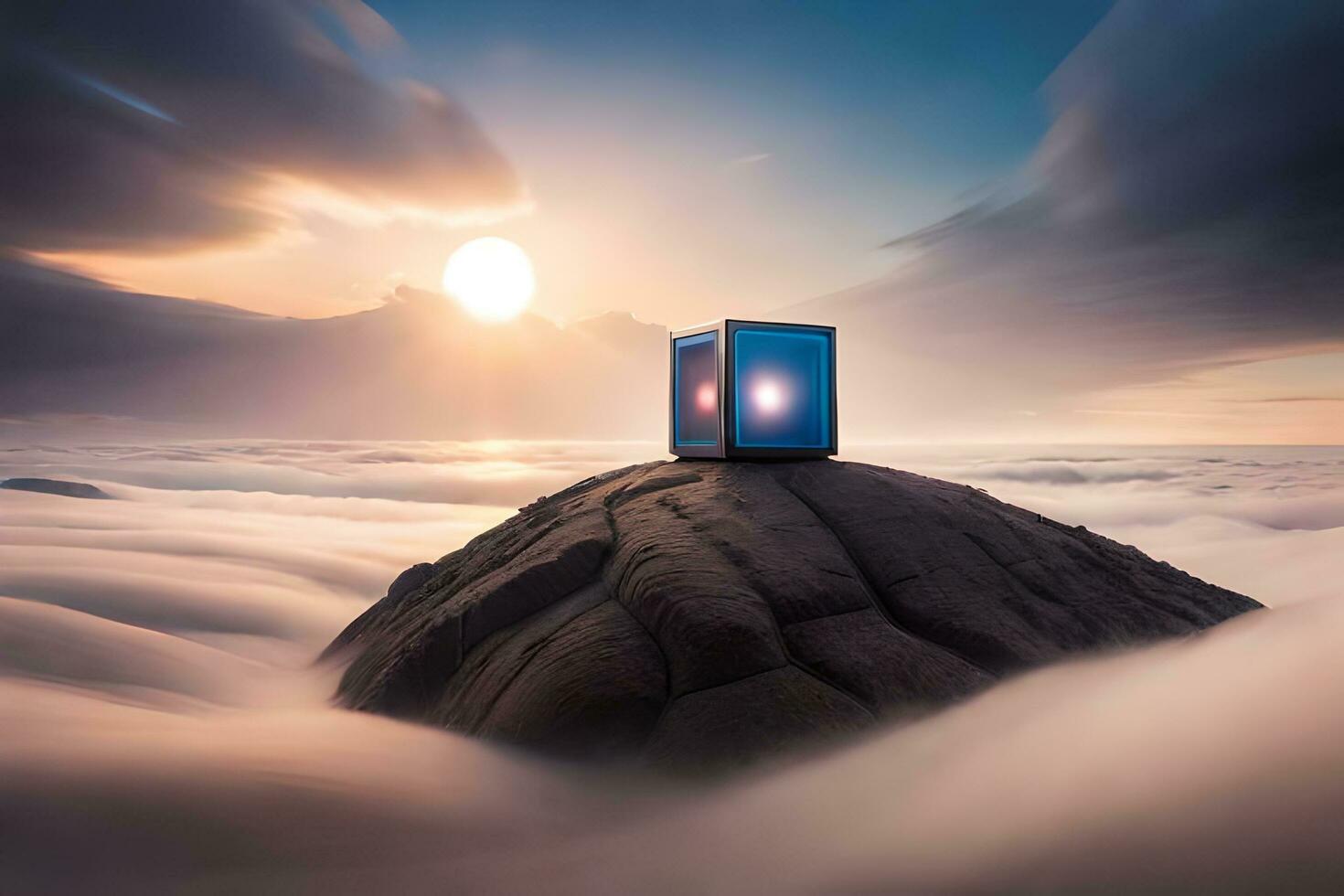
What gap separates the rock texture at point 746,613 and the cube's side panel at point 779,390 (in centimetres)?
48

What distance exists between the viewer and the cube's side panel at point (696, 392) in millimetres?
9461

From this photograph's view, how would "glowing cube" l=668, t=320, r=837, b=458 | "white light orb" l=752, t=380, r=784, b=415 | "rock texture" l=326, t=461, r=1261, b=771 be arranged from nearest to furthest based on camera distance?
"rock texture" l=326, t=461, r=1261, b=771, "glowing cube" l=668, t=320, r=837, b=458, "white light orb" l=752, t=380, r=784, b=415

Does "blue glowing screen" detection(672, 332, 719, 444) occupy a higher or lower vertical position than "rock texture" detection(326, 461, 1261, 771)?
higher

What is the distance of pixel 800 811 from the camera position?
4.64 m

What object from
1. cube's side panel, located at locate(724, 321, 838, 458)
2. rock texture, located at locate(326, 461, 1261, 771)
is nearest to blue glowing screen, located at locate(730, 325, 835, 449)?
cube's side panel, located at locate(724, 321, 838, 458)

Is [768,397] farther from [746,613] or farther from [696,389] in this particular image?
[746,613]

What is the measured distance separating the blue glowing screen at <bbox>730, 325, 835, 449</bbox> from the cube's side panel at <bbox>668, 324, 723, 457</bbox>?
0.22 meters

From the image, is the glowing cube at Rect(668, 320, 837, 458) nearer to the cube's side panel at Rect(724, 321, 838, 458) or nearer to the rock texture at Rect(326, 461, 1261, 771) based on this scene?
the cube's side panel at Rect(724, 321, 838, 458)

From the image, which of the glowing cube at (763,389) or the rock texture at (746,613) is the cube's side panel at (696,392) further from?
the rock texture at (746,613)

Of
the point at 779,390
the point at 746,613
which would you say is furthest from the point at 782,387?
the point at 746,613

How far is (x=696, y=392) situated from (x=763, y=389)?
898mm

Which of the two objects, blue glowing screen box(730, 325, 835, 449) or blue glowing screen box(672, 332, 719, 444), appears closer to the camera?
blue glowing screen box(730, 325, 835, 449)

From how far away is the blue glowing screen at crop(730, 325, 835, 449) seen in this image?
9.45 meters

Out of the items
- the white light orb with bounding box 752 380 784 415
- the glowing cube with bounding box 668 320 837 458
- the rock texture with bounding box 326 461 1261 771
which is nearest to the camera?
the rock texture with bounding box 326 461 1261 771
